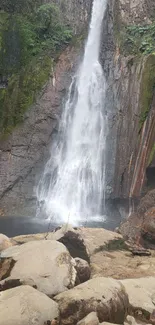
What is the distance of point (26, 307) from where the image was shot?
4566 millimetres

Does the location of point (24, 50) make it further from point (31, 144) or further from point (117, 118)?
point (117, 118)

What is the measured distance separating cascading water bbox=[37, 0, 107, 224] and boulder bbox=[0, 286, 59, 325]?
10639mm

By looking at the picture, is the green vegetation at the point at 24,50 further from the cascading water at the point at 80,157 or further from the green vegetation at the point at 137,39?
the green vegetation at the point at 137,39

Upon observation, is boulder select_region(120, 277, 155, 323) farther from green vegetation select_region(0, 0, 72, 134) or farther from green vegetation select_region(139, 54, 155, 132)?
green vegetation select_region(0, 0, 72, 134)

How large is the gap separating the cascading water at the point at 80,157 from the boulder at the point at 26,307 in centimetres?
1064

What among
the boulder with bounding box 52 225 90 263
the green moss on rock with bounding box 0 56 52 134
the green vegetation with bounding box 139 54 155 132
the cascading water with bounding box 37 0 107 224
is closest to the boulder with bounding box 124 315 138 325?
the boulder with bounding box 52 225 90 263

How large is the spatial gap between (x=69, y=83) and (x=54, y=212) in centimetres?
798

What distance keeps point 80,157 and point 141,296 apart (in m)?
13.0

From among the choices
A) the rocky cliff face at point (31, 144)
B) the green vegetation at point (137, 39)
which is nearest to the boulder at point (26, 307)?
the rocky cliff face at point (31, 144)

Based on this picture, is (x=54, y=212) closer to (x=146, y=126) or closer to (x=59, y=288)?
(x=146, y=126)

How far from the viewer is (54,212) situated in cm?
1650

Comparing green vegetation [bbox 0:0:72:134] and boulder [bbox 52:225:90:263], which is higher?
green vegetation [bbox 0:0:72:134]

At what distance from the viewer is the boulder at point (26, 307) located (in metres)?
4.41

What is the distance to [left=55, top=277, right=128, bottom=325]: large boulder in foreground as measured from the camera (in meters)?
4.82
